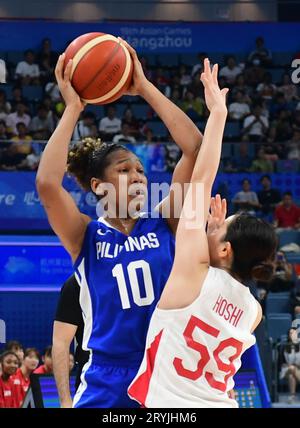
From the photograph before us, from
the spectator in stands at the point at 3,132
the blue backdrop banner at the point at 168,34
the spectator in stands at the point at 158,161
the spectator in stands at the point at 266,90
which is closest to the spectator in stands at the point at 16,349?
the spectator in stands at the point at 158,161

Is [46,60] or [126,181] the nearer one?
[126,181]

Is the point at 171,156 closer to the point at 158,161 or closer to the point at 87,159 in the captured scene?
the point at 158,161

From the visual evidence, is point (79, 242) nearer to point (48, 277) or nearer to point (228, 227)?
point (228, 227)

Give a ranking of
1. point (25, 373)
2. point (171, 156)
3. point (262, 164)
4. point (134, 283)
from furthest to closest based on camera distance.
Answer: point (262, 164) < point (171, 156) < point (25, 373) < point (134, 283)

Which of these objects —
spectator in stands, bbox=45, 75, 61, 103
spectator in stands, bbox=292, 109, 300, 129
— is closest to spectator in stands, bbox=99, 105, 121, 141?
spectator in stands, bbox=45, 75, 61, 103

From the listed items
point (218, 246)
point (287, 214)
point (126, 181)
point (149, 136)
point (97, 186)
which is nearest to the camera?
point (218, 246)

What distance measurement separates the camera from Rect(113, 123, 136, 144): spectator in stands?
1275 centimetres

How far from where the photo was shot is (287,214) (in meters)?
12.0

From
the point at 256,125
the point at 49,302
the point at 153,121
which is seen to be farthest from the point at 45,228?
the point at 256,125

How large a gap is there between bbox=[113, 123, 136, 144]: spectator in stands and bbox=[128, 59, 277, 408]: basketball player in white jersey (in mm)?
9819

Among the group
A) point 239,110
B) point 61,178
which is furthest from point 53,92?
point 61,178

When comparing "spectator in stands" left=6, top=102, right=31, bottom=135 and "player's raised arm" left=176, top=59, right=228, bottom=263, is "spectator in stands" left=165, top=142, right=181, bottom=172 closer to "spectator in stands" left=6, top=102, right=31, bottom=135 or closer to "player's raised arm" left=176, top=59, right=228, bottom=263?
"spectator in stands" left=6, top=102, right=31, bottom=135

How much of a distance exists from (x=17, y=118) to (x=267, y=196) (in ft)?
14.1

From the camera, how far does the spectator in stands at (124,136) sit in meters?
12.8
